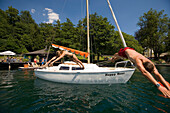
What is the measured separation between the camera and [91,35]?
69.3 ft

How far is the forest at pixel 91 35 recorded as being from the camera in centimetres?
2134

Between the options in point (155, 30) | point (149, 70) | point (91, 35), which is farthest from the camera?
point (155, 30)

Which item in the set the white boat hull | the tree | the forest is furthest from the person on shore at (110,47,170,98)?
the tree

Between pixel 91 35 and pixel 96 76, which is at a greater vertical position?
pixel 91 35

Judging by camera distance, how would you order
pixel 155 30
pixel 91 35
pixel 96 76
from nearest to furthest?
pixel 96 76, pixel 91 35, pixel 155 30

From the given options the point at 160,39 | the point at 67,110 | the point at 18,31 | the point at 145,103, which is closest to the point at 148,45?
the point at 160,39

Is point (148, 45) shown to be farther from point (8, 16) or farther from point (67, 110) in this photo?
point (8, 16)

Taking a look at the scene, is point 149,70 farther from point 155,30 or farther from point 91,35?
point 155,30

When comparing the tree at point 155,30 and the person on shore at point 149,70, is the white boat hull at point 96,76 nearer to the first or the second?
the person on shore at point 149,70

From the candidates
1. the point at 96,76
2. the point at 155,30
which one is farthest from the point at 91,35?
the point at 155,30

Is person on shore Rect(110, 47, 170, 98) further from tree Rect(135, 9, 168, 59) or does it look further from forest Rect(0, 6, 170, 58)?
tree Rect(135, 9, 168, 59)

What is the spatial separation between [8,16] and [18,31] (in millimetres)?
9584

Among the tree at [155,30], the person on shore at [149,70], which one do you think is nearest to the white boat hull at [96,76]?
the person on shore at [149,70]

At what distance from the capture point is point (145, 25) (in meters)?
33.1
